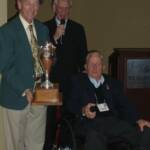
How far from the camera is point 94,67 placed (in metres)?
3.75

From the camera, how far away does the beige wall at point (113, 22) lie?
5.21m

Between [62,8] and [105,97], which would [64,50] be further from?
[105,97]

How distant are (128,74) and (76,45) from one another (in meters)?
0.90

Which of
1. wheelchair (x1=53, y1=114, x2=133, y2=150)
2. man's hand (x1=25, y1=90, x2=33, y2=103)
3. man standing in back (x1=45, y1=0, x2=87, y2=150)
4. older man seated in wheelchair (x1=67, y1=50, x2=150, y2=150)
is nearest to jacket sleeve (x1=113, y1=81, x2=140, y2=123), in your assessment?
older man seated in wheelchair (x1=67, y1=50, x2=150, y2=150)

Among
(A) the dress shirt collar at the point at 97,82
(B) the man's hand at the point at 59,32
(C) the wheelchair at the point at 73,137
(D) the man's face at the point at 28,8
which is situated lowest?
(C) the wheelchair at the point at 73,137

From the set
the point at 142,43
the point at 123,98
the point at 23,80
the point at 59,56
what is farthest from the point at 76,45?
the point at 142,43

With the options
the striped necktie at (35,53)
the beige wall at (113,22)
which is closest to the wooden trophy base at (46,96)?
the striped necktie at (35,53)

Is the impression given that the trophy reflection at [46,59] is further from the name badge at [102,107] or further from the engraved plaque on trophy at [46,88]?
the name badge at [102,107]

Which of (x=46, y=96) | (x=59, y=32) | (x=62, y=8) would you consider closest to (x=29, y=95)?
(x=46, y=96)

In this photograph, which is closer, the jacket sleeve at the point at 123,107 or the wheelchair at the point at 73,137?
the wheelchair at the point at 73,137

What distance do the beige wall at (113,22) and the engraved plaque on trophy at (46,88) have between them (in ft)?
6.18

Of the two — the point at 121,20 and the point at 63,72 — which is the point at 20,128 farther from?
the point at 121,20

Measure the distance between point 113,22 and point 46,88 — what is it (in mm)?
2140

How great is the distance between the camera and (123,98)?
12.5ft
